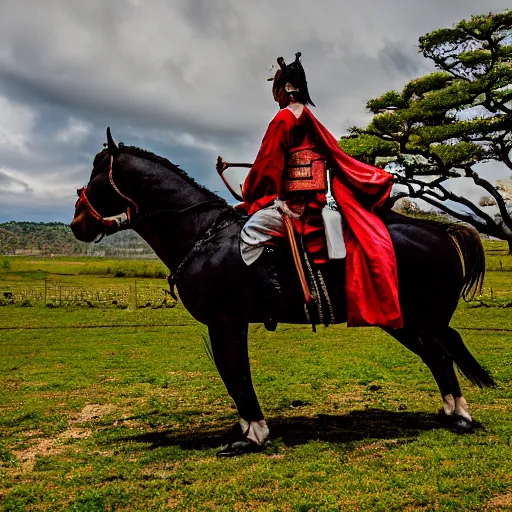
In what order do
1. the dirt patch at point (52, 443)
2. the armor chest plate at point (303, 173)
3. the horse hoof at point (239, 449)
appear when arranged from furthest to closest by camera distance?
the armor chest plate at point (303, 173) → the dirt patch at point (52, 443) → the horse hoof at point (239, 449)

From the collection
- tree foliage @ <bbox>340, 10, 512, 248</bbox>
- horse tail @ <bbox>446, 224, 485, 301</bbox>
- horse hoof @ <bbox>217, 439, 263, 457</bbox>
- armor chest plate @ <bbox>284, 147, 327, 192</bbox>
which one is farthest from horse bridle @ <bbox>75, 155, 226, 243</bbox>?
tree foliage @ <bbox>340, 10, 512, 248</bbox>

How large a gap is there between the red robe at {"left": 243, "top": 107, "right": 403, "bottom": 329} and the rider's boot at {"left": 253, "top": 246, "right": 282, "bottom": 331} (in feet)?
1.68

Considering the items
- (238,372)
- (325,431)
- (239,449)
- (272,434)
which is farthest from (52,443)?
(325,431)

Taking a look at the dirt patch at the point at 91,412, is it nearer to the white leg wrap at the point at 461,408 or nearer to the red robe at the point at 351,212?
the red robe at the point at 351,212

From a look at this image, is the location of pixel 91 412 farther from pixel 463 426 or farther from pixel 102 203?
pixel 463 426

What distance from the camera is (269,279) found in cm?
523

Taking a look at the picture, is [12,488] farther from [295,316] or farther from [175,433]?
[295,316]

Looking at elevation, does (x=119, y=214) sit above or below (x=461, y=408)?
above

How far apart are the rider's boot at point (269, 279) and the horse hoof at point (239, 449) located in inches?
48.7

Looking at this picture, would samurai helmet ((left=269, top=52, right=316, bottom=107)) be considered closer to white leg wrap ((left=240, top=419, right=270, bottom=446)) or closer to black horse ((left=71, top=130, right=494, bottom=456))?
black horse ((left=71, top=130, right=494, bottom=456))

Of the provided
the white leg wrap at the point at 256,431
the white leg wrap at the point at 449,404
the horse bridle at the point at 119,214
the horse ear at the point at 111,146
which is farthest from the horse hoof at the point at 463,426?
the horse ear at the point at 111,146

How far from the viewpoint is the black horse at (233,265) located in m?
5.23

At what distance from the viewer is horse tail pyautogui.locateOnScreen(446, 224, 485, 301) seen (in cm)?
579

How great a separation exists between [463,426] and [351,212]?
2453 millimetres
